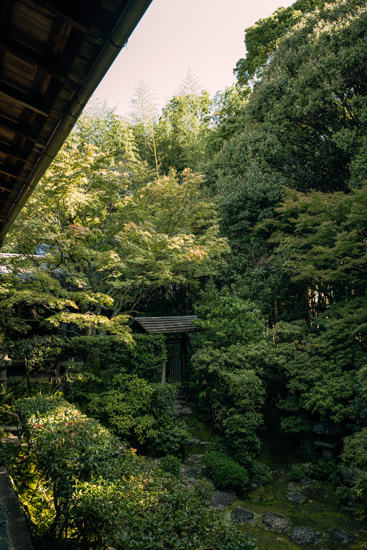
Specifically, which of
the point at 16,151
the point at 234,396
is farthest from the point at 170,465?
the point at 16,151

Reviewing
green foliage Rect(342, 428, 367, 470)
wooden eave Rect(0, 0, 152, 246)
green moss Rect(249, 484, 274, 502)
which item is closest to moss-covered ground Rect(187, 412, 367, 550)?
green moss Rect(249, 484, 274, 502)

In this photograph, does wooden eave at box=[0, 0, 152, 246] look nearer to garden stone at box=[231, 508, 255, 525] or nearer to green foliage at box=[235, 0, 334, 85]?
garden stone at box=[231, 508, 255, 525]

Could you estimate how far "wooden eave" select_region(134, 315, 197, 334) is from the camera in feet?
33.7

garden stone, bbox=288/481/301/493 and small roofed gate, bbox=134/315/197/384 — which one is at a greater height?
small roofed gate, bbox=134/315/197/384

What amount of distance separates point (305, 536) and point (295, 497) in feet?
4.40

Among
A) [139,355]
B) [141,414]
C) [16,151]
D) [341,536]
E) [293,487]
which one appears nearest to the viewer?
[16,151]

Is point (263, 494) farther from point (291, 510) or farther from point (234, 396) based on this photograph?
point (234, 396)

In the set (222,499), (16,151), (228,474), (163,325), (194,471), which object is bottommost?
(222,499)

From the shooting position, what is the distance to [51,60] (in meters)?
1.61

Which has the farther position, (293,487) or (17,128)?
(293,487)

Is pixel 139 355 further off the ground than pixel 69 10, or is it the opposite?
pixel 69 10

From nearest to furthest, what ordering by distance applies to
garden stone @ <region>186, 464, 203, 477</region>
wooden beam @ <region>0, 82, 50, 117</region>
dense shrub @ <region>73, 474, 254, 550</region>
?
wooden beam @ <region>0, 82, 50, 117</region>, dense shrub @ <region>73, 474, 254, 550</region>, garden stone @ <region>186, 464, 203, 477</region>

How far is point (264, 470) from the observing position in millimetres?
7742

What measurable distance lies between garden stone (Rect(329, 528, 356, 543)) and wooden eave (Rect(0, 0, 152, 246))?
742cm
